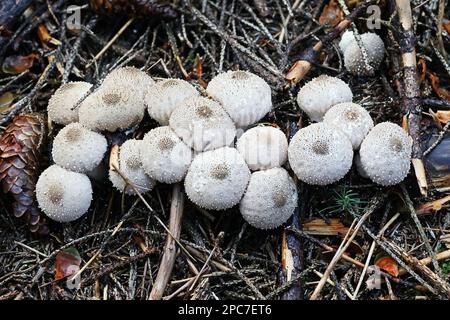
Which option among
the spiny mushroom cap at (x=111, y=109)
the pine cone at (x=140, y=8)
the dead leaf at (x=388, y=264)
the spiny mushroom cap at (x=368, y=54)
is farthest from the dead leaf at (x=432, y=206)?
the pine cone at (x=140, y=8)

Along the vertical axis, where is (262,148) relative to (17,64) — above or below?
below

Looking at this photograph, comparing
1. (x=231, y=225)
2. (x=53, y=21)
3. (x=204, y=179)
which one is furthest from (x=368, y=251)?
(x=53, y=21)

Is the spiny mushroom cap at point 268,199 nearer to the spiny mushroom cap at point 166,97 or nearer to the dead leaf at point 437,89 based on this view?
the spiny mushroom cap at point 166,97

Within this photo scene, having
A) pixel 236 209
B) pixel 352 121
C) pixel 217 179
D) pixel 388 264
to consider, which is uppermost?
pixel 352 121

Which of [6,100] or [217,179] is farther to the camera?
[6,100]

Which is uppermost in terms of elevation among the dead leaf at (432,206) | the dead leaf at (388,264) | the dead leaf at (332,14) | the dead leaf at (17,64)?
the dead leaf at (332,14)

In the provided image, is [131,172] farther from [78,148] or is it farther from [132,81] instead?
[132,81]

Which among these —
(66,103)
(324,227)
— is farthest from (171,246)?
(66,103)
